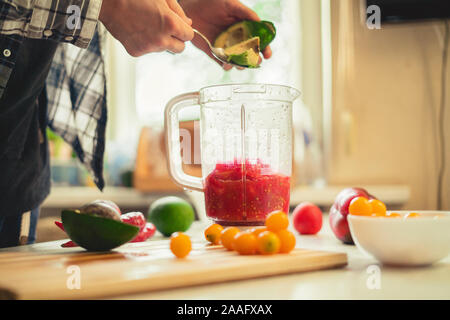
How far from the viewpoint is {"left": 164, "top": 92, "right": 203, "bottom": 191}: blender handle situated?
0.89 metres

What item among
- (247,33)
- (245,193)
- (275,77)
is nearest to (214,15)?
(247,33)

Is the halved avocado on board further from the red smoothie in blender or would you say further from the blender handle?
the red smoothie in blender

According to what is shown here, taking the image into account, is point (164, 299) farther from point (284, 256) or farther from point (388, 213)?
point (388, 213)

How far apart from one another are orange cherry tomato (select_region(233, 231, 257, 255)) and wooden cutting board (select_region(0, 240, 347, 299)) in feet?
0.04

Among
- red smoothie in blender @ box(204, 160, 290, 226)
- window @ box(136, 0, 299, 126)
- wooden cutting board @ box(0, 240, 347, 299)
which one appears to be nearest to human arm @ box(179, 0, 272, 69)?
red smoothie in blender @ box(204, 160, 290, 226)

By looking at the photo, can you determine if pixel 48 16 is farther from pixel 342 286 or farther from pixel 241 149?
pixel 342 286

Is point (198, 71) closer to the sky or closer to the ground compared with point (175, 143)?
closer to the sky

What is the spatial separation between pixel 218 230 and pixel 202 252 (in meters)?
0.07

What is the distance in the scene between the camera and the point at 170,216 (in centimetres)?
93

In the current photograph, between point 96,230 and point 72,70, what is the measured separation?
0.59m

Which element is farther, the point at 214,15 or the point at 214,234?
the point at 214,15

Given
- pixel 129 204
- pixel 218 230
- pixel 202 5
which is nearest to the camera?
pixel 218 230
